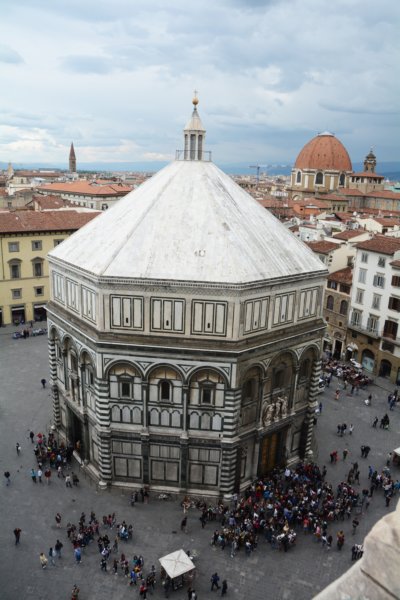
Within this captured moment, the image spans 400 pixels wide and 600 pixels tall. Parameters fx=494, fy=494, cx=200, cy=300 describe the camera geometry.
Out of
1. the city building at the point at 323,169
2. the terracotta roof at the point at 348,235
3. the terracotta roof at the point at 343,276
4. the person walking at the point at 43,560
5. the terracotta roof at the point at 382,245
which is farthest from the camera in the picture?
the city building at the point at 323,169

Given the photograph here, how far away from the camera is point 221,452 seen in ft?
86.5

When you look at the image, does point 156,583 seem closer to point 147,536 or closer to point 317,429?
point 147,536

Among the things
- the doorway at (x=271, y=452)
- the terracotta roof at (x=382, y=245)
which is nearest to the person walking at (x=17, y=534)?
the doorway at (x=271, y=452)

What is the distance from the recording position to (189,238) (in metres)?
25.8

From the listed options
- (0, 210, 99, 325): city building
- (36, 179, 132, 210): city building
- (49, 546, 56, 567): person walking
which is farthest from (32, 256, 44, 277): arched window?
(36, 179, 132, 210): city building

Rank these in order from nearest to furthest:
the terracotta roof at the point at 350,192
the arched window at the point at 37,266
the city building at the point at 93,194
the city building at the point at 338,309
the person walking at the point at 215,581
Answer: the person walking at the point at 215,581, the city building at the point at 338,309, the arched window at the point at 37,266, the city building at the point at 93,194, the terracotta roof at the point at 350,192

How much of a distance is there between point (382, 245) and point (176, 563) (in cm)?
3108

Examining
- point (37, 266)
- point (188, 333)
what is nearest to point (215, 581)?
point (188, 333)

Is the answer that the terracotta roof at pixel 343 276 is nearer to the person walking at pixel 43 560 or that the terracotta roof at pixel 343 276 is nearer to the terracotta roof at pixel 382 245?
the terracotta roof at pixel 382 245

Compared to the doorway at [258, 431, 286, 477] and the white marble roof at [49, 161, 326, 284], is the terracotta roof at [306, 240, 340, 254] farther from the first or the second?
the doorway at [258, 431, 286, 477]

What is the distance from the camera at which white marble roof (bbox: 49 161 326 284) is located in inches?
971

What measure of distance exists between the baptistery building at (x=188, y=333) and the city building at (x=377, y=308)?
48.3 ft

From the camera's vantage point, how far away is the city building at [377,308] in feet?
135

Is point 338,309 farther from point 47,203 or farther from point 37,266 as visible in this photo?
point 47,203
